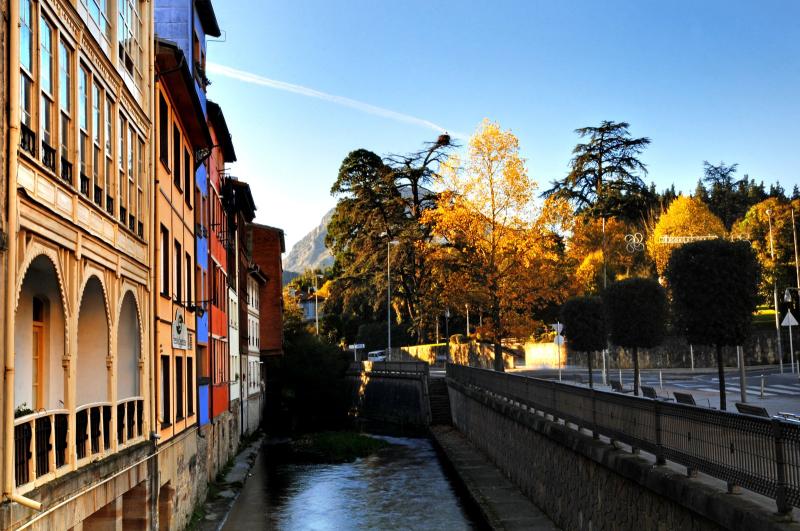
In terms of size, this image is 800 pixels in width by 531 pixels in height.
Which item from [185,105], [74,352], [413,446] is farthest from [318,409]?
[74,352]

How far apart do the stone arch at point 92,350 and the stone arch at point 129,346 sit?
1.45m

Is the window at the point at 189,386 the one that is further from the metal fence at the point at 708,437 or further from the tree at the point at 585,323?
the tree at the point at 585,323

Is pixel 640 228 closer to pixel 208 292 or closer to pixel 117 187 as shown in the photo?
pixel 208 292

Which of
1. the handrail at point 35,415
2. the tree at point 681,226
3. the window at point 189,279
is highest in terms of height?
the tree at point 681,226

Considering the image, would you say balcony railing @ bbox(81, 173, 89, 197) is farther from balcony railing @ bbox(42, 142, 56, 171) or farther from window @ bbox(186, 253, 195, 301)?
window @ bbox(186, 253, 195, 301)

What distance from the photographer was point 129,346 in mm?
14883

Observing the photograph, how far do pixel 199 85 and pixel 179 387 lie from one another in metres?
8.44

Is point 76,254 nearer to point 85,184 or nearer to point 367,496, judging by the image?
point 85,184

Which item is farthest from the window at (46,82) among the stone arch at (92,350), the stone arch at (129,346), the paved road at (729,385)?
the paved road at (729,385)

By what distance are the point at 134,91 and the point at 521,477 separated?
578 inches

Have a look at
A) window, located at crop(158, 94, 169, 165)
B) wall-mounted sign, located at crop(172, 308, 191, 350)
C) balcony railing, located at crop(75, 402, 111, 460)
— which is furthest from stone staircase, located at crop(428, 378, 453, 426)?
balcony railing, located at crop(75, 402, 111, 460)

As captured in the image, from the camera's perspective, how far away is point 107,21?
13031 millimetres

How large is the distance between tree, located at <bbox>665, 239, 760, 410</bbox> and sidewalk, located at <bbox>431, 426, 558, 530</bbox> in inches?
215

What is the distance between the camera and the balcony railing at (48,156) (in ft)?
31.0
